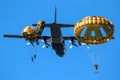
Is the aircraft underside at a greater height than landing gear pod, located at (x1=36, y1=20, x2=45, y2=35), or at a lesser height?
lesser

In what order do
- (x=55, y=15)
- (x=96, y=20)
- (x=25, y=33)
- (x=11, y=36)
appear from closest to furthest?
(x=96, y=20)
(x=25, y=33)
(x=55, y=15)
(x=11, y=36)

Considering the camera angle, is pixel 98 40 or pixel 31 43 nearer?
pixel 98 40

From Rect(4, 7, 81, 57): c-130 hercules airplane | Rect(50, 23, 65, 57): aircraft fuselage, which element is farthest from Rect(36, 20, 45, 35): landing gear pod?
Rect(50, 23, 65, 57): aircraft fuselage

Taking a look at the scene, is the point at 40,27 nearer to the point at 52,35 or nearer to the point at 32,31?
the point at 32,31

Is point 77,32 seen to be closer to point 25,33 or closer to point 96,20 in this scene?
point 96,20

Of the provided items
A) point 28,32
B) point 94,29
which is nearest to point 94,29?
point 94,29

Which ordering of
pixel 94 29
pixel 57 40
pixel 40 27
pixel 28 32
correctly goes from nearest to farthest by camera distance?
pixel 94 29, pixel 28 32, pixel 40 27, pixel 57 40

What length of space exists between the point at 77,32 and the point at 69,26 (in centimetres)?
2530

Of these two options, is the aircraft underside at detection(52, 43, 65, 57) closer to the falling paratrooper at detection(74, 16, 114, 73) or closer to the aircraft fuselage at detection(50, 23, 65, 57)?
the aircraft fuselage at detection(50, 23, 65, 57)

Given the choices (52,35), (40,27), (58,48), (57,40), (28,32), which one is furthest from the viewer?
(58,48)

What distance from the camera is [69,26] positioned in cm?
9538

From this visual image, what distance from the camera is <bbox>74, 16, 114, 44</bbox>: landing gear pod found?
68.9 m

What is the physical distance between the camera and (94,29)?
71.2 m

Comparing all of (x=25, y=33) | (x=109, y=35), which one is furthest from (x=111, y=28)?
(x=25, y=33)
